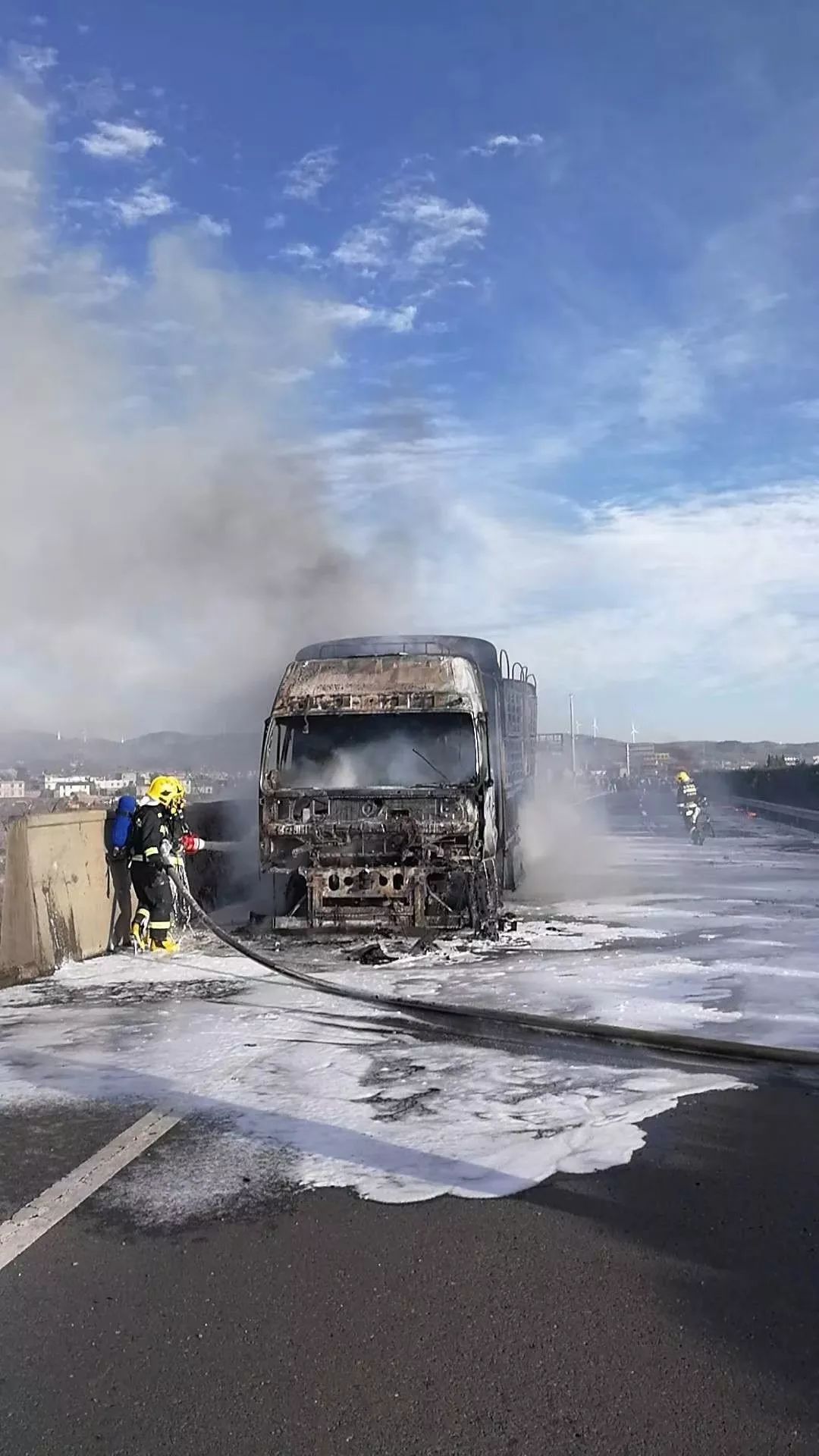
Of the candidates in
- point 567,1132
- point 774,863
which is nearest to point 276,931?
point 567,1132

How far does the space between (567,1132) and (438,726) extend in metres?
7.21

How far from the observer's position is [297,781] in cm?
1214

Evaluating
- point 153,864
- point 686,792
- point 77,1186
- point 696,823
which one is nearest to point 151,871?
point 153,864

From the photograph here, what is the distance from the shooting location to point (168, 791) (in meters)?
11.4

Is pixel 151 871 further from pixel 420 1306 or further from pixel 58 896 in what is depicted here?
pixel 420 1306

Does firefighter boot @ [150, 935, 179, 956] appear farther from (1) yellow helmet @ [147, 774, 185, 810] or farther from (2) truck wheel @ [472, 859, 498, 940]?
(2) truck wheel @ [472, 859, 498, 940]

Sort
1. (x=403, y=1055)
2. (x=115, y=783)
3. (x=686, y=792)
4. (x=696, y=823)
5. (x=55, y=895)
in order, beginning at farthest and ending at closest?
(x=686, y=792) → (x=696, y=823) → (x=115, y=783) → (x=55, y=895) → (x=403, y=1055)

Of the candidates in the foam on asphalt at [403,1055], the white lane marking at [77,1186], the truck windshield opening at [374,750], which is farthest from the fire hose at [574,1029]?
the truck windshield opening at [374,750]

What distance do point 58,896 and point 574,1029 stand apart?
5.04 meters

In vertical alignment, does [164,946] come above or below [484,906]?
below

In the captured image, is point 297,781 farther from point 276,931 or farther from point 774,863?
point 774,863

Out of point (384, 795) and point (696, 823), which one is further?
point (696, 823)

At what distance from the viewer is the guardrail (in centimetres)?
3066

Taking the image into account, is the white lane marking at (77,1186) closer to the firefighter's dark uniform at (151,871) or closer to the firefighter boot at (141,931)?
the firefighter's dark uniform at (151,871)
